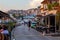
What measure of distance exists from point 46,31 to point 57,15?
621 centimetres

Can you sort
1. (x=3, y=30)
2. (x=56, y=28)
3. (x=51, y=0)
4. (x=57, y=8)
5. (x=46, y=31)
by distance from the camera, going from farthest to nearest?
(x=51, y=0) → (x=57, y=8) → (x=56, y=28) → (x=46, y=31) → (x=3, y=30)

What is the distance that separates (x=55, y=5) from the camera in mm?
57625

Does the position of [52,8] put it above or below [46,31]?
above

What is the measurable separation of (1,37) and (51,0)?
55345 mm

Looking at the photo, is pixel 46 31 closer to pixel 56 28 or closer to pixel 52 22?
pixel 56 28

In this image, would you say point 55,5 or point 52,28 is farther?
point 55,5

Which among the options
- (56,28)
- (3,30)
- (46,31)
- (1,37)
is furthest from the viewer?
(56,28)

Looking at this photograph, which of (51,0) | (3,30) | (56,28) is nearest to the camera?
(3,30)

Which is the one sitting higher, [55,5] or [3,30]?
[55,5]

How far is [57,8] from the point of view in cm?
5406

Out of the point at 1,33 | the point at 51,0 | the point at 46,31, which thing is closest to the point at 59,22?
the point at 46,31

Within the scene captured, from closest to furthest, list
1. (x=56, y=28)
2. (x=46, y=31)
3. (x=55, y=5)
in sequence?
(x=46, y=31)
(x=56, y=28)
(x=55, y=5)

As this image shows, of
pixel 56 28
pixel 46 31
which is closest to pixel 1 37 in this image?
pixel 46 31

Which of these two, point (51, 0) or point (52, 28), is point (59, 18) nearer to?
point (52, 28)
